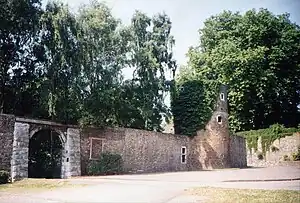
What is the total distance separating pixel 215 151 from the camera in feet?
87.2

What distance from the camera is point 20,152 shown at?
15.3 metres

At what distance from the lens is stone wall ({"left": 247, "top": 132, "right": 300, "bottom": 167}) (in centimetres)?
3231

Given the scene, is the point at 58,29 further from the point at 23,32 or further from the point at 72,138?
the point at 72,138

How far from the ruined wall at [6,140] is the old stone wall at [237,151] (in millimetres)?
19622

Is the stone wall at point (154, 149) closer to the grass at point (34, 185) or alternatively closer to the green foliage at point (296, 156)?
the grass at point (34, 185)

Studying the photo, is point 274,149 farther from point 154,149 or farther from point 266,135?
point 154,149

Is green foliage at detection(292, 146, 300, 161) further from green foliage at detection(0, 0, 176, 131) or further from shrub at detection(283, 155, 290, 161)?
green foliage at detection(0, 0, 176, 131)

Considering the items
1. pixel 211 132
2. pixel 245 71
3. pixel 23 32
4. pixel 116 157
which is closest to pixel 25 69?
pixel 23 32

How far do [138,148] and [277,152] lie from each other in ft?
60.6

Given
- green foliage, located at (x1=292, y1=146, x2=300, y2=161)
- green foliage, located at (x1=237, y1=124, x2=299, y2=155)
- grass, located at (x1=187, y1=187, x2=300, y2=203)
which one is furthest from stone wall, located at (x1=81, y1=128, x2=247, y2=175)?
grass, located at (x1=187, y1=187, x2=300, y2=203)

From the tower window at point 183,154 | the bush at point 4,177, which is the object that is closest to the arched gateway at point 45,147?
the bush at point 4,177

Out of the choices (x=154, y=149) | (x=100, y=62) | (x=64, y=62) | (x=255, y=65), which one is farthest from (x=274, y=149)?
(x=64, y=62)

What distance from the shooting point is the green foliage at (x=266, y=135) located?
33.3m

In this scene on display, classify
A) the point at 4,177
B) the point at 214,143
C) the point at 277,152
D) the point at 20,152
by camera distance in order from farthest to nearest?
the point at 277,152, the point at 214,143, the point at 20,152, the point at 4,177
